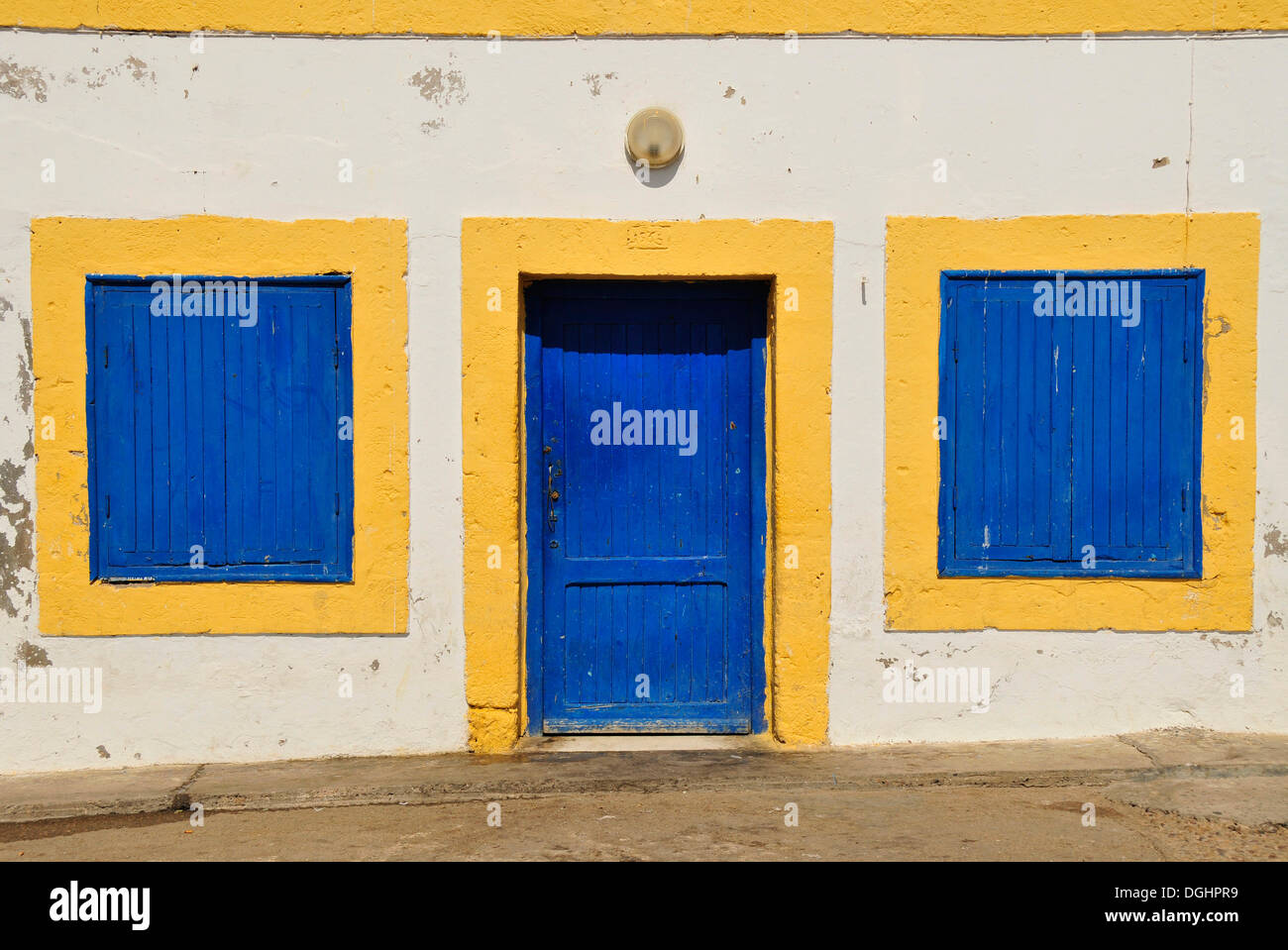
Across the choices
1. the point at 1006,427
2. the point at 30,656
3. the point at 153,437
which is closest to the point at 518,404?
the point at 153,437

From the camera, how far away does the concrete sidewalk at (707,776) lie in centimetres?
519

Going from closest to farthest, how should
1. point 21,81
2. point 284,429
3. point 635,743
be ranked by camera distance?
point 21,81 → point 284,429 → point 635,743

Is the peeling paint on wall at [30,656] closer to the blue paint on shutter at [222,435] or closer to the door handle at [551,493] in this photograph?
the blue paint on shutter at [222,435]

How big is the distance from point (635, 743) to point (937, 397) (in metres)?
2.21

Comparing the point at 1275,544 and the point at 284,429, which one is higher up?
the point at 284,429

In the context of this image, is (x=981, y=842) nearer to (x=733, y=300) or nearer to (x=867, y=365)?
(x=867, y=365)

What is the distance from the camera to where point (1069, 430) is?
5.86m

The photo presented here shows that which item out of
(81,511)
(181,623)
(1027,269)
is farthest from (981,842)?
(81,511)

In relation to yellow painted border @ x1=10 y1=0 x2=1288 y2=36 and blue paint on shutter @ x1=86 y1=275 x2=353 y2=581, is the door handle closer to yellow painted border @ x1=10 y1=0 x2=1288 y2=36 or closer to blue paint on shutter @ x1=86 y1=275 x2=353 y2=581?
blue paint on shutter @ x1=86 y1=275 x2=353 y2=581

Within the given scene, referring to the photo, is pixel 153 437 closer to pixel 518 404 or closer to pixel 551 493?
pixel 518 404

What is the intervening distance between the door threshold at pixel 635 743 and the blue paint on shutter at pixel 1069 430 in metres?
1.32

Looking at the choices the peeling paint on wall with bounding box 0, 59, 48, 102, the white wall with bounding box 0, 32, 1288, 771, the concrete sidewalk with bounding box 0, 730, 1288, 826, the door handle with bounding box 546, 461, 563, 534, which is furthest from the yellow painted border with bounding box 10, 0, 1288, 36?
the concrete sidewalk with bounding box 0, 730, 1288, 826

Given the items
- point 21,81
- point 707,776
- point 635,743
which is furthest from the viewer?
point 635,743

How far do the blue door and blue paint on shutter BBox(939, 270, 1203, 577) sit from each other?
0.97 metres
